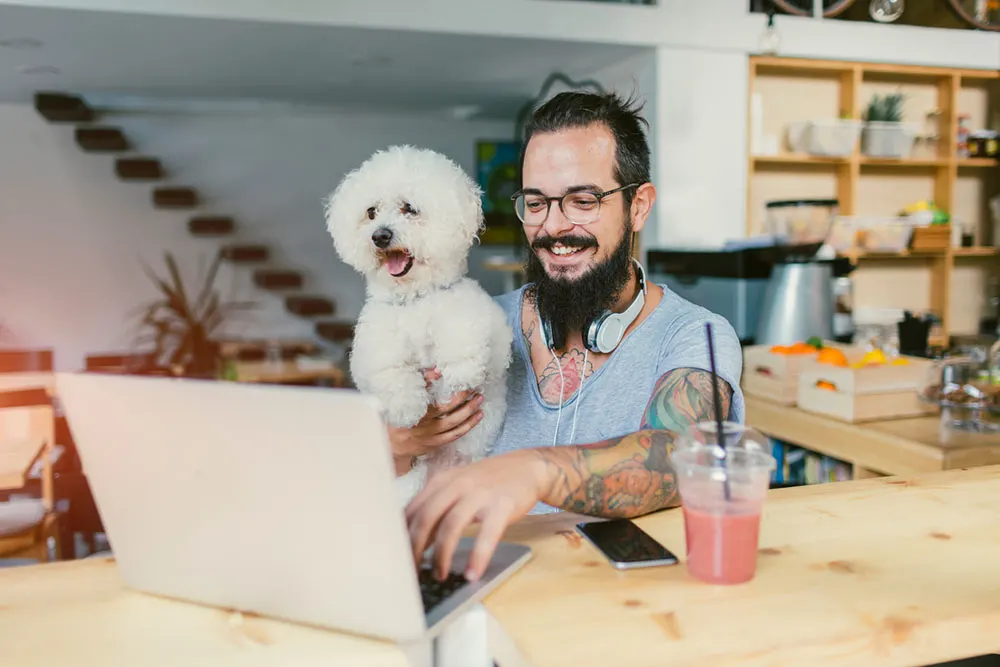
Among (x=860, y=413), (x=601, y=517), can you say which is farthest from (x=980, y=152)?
(x=601, y=517)

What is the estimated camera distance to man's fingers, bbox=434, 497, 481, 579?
33.6 inches

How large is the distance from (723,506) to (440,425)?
2.33ft

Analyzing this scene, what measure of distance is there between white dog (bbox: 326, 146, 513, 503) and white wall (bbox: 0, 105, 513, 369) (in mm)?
5131

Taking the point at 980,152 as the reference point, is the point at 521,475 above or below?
below

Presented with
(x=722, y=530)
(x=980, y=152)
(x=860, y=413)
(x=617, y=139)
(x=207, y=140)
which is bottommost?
(x=860, y=413)

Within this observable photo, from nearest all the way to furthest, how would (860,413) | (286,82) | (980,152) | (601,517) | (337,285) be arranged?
(601,517) → (860,413) → (980,152) → (286,82) → (337,285)

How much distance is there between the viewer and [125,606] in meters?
0.85

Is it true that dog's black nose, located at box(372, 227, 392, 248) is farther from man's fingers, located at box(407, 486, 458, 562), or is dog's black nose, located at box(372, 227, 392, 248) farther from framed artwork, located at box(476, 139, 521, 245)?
framed artwork, located at box(476, 139, 521, 245)

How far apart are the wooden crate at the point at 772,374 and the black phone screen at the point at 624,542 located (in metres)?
1.67

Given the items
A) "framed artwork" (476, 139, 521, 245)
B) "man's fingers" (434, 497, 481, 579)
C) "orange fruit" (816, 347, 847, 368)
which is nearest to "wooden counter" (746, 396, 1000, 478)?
"orange fruit" (816, 347, 847, 368)

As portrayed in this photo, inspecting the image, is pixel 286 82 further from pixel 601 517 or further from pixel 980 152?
pixel 601 517

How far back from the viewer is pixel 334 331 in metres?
6.96

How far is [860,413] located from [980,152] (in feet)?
10.3

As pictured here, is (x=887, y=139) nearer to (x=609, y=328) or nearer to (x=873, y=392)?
(x=873, y=392)
